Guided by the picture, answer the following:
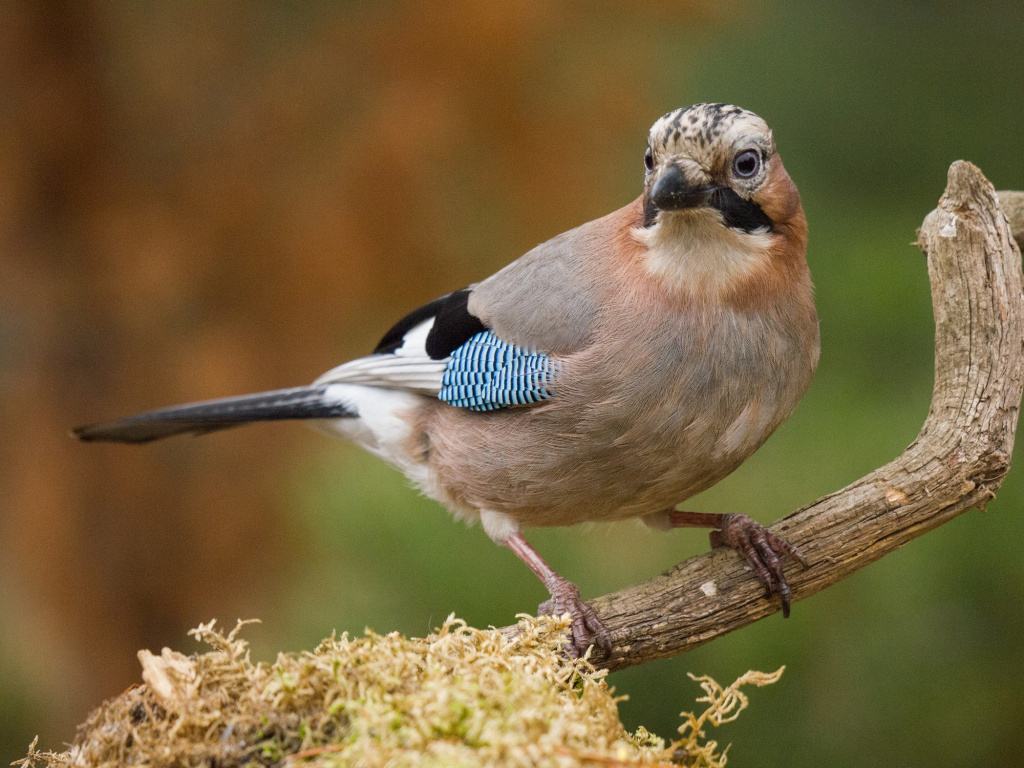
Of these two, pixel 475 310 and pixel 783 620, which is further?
pixel 783 620

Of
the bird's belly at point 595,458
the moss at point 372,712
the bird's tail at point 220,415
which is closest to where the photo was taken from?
the moss at point 372,712

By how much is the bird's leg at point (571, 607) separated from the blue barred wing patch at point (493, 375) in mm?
362

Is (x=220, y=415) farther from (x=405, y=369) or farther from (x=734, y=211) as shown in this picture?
(x=734, y=211)

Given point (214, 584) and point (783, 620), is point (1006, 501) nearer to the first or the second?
point (783, 620)

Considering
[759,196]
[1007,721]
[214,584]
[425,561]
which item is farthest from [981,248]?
[214,584]

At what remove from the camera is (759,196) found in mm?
2154

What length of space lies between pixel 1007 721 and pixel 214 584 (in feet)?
9.04

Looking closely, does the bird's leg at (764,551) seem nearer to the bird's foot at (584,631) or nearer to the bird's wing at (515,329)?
the bird's foot at (584,631)

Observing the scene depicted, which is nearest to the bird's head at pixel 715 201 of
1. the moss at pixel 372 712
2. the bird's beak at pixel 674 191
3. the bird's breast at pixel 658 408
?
the bird's beak at pixel 674 191

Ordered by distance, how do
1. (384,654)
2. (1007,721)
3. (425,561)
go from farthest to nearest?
(425,561), (1007,721), (384,654)

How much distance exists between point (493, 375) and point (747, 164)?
787 millimetres

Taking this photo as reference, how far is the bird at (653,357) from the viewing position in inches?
83.4

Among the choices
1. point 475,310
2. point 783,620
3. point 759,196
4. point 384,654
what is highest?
point 759,196

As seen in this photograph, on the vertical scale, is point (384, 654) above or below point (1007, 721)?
above
